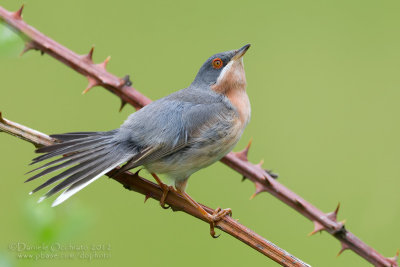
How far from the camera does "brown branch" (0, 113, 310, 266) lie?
1.79 meters

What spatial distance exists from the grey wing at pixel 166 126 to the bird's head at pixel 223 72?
0.40 meters

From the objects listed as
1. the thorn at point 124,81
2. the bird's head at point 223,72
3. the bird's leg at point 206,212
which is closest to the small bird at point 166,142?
the bird's leg at point 206,212

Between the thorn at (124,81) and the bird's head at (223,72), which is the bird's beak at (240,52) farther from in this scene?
the thorn at (124,81)

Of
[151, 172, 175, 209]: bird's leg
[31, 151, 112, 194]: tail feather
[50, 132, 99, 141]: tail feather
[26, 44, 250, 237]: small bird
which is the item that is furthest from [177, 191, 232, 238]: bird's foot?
[50, 132, 99, 141]: tail feather

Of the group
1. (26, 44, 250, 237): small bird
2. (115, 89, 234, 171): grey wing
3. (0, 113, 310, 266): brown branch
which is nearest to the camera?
(0, 113, 310, 266): brown branch

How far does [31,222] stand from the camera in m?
0.77

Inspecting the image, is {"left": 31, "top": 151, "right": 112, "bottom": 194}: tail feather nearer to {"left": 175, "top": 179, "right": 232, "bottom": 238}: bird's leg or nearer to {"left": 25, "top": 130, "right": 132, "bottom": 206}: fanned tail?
{"left": 25, "top": 130, "right": 132, "bottom": 206}: fanned tail

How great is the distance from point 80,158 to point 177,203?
57 centimetres

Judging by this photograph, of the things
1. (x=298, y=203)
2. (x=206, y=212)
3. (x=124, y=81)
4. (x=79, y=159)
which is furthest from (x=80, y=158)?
(x=298, y=203)

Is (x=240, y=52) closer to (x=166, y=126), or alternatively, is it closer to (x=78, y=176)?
(x=166, y=126)

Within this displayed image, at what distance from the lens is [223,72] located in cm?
315

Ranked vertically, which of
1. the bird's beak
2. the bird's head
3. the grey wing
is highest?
the bird's beak

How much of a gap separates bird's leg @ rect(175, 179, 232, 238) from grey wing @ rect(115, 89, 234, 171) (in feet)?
1.03

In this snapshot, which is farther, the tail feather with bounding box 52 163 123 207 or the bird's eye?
the bird's eye
